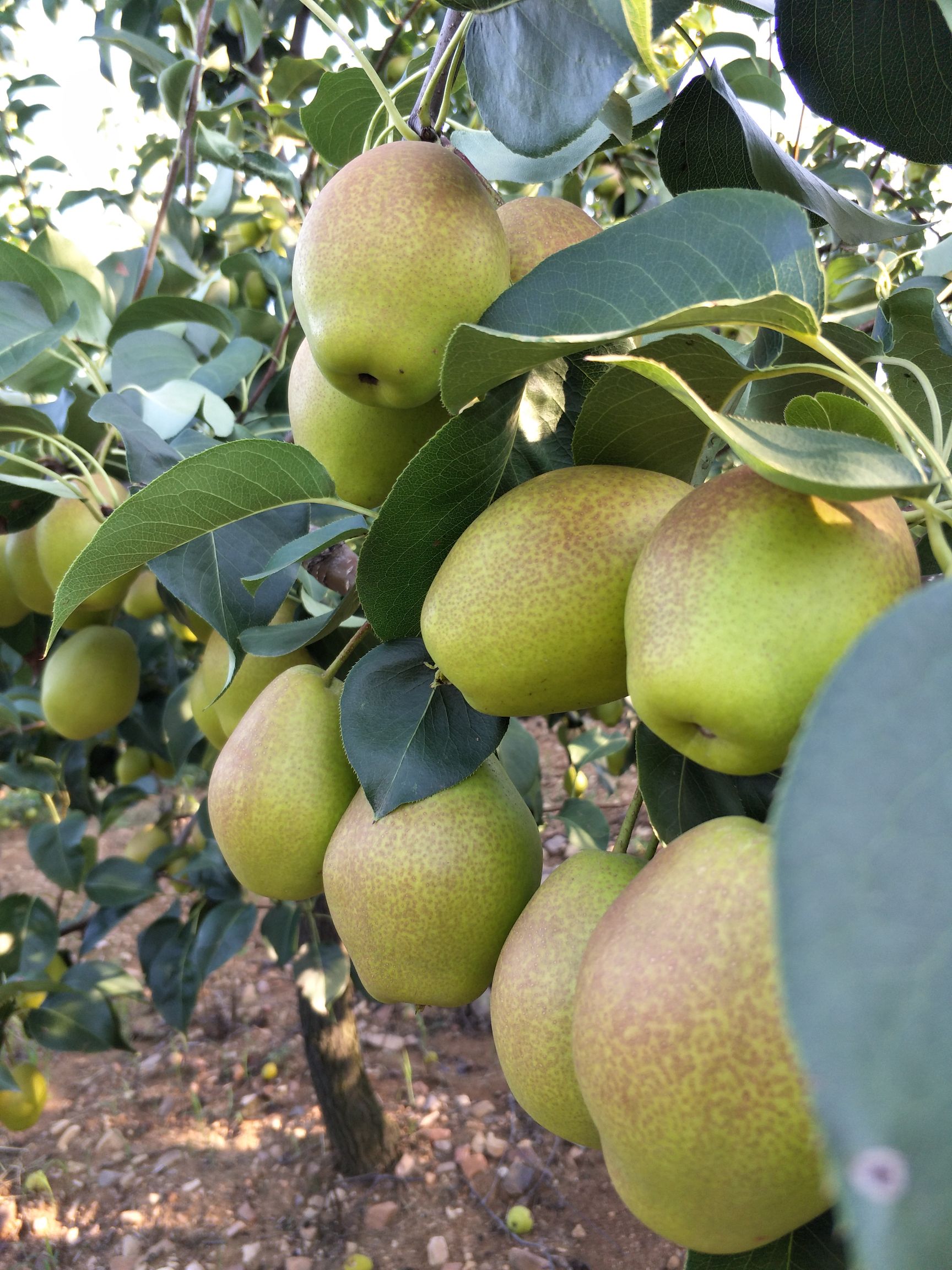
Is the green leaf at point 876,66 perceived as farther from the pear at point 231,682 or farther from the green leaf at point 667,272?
the pear at point 231,682

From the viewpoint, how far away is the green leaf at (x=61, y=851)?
80.3 inches

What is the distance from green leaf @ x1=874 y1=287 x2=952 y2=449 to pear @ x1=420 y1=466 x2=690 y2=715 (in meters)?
0.34

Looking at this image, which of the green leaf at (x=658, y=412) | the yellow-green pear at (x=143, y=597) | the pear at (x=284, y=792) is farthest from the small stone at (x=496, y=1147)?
the green leaf at (x=658, y=412)

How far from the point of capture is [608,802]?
4055 mm

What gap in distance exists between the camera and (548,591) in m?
0.54

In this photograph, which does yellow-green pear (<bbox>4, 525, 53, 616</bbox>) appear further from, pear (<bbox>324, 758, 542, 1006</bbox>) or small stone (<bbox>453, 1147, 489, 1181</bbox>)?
small stone (<bbox>453, 1147, 489, 1181</bbox>)

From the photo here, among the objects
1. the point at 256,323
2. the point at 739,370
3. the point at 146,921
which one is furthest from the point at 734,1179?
the point at 146,921

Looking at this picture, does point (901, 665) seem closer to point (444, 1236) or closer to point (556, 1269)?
point (556, 1269)

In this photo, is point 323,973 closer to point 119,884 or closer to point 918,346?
point 119,884

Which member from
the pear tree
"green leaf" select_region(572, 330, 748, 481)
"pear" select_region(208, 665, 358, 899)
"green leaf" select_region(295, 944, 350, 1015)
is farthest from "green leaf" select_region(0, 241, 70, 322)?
"green leaf" select_region(295, 944, 350, 1015)

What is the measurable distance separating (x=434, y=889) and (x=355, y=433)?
37 cm

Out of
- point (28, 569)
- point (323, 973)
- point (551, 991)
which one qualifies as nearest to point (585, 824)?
point (323, 973)

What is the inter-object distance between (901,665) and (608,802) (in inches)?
153

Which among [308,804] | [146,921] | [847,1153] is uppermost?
[847,1153]
